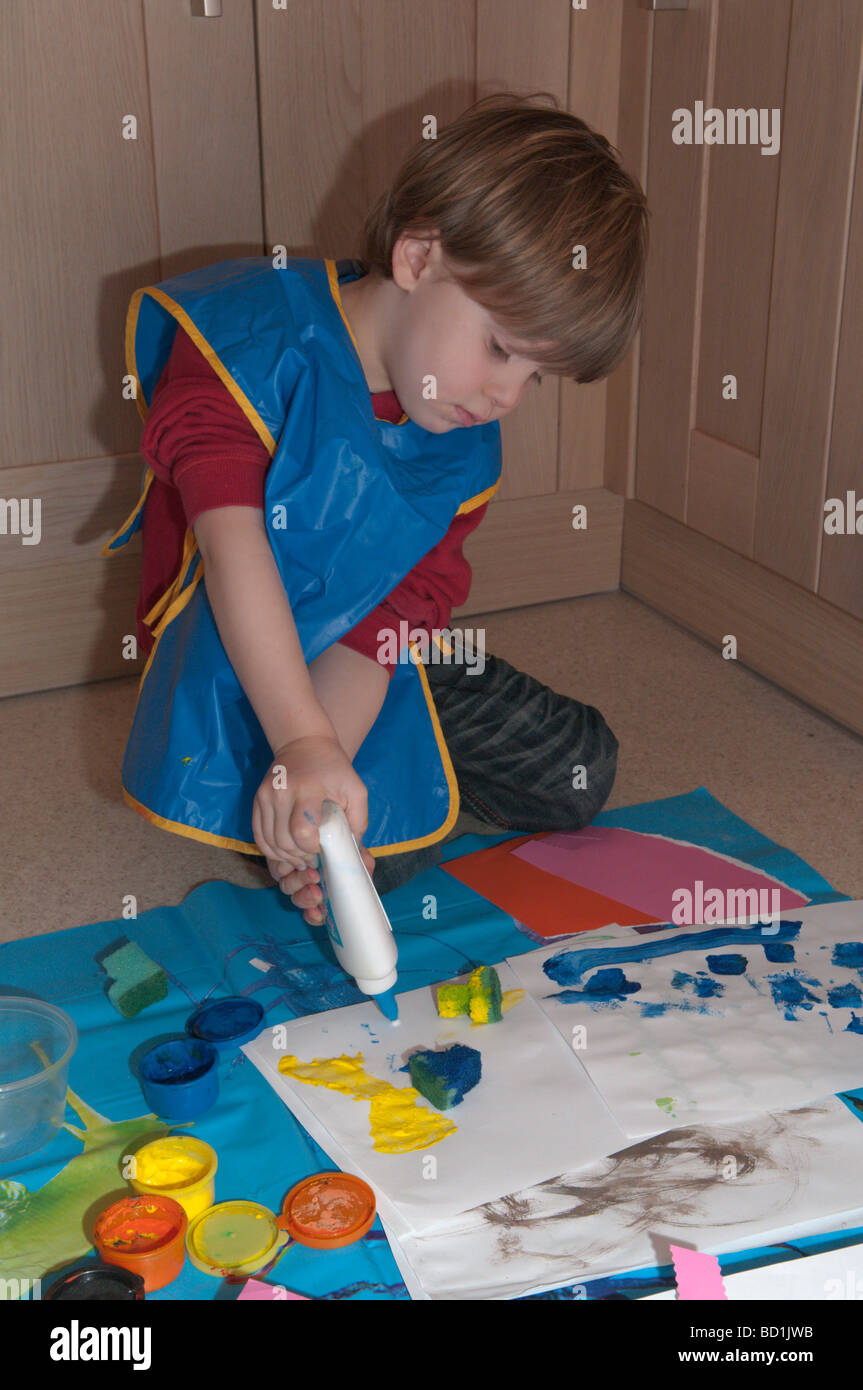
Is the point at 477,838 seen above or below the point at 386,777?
below

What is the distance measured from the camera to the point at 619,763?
1.42 meters

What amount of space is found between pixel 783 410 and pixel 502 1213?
93 centimetres

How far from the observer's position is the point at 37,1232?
33.2 inches

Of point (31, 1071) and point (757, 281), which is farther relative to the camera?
point (757, 281)

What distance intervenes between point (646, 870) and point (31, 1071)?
0.54m

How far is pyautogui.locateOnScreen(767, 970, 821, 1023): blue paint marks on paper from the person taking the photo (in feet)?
3.33

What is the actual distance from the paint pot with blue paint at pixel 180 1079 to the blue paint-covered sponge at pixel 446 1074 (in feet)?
0.45

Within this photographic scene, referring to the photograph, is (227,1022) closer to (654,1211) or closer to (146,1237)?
(146,1237)

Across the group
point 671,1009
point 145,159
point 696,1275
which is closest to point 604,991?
point 671,1009

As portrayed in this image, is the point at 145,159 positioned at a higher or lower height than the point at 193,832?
higher

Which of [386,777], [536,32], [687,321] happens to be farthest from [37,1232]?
[536,32]

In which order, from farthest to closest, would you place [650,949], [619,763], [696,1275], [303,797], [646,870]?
1. [619,763]
2. [646,870]
3. [650,949]
4. [303,797]
5. [696,1275]

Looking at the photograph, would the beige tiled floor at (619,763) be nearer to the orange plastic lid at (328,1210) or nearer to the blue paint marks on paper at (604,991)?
the blue paint marks on paper at (604,991)
